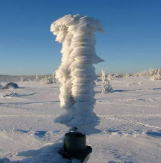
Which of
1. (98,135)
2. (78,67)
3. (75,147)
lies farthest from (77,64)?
(98,135)

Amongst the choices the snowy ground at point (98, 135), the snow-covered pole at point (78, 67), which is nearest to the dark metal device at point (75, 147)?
the snowy ground at point (98, 135)

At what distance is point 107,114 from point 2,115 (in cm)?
470

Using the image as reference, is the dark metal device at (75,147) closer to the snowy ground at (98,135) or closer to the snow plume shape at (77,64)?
the snowy ground at (98,135)

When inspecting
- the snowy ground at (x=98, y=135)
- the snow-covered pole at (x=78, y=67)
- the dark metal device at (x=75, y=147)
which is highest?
the snow-covered pole at (x=78, y=67)

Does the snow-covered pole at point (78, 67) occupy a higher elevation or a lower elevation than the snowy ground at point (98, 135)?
higher

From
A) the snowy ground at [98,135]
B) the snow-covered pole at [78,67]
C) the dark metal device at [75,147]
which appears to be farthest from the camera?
the snowy ground at [98,135]

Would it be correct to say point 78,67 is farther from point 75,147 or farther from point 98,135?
point 98,135

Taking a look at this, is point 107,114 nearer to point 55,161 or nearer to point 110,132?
point 110,132

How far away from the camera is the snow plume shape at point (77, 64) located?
6209 millimetres

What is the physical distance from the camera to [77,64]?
6219 mm

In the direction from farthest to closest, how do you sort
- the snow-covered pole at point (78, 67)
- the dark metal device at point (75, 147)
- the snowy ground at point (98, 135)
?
the snowy ground at point (98, 135) → the snow-covered pole at point (78, 67) → the dark metal device at point (75, 147)

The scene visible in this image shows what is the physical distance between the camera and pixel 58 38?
6434 millimetres

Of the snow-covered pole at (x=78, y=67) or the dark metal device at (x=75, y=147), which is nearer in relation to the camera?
the dark metal device at (x=75, y=147)

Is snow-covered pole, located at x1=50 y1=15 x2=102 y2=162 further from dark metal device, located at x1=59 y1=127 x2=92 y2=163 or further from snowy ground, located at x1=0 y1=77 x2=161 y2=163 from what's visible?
dark metal device, located at x1=59 y1=127 x2=92 y2=163
